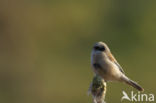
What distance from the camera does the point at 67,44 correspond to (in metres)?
13.4

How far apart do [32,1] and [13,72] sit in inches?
137

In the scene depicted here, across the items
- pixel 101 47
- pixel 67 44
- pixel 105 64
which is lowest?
pixel 105 64

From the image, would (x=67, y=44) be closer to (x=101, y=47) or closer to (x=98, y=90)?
(x=101, y=47)

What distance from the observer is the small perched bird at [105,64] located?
4.23 metres

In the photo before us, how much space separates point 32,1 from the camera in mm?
14586

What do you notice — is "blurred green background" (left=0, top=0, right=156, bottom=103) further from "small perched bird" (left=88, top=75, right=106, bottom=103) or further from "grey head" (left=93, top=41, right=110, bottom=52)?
"small perched bird" (left=88, top=75, right=106, bottom=103)

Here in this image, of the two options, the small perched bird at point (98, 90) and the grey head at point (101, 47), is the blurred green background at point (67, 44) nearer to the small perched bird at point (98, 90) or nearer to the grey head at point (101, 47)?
the grey head at point (101, 47)

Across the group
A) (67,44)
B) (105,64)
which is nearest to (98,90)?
(105,64)

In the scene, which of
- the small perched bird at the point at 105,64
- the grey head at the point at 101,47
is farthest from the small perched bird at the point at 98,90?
the grey head at the point at 101,47

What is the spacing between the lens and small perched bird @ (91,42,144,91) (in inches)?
167

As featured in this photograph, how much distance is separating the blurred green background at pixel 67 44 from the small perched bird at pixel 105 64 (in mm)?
5788

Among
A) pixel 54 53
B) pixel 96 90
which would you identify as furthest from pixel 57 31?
pixel 96 90

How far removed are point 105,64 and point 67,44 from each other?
9.09 metres

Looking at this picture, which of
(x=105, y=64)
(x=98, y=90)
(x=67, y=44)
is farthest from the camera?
(x=67, y=44)
